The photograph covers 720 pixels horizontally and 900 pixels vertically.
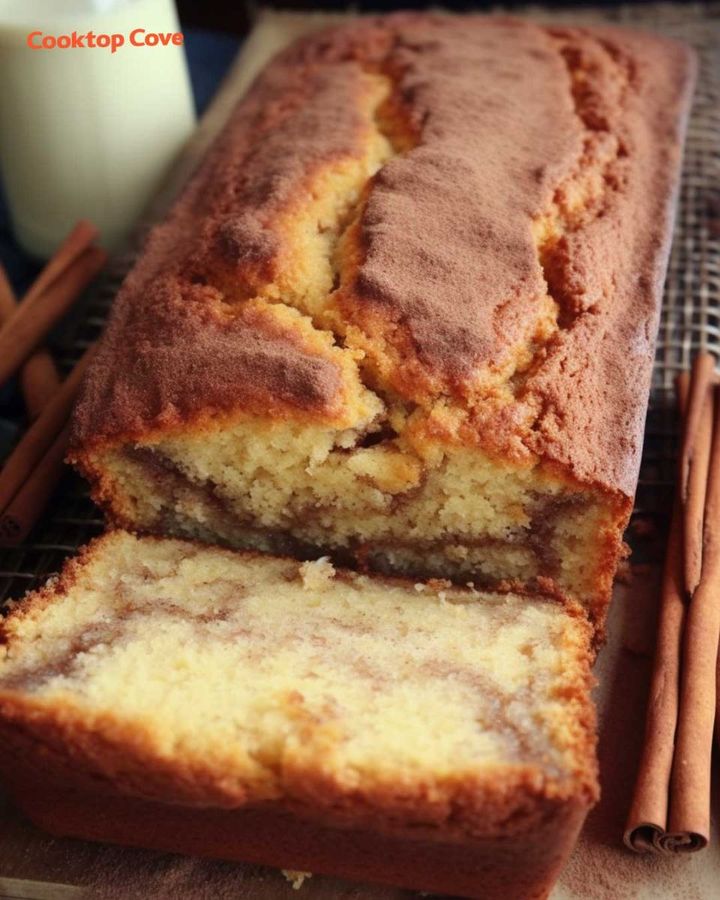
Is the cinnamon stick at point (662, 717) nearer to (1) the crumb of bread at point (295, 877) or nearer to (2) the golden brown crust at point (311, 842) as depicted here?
(2) the golden brown crust at point (311, 842)

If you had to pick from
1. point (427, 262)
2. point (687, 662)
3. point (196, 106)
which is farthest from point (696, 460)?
point (196, 106)

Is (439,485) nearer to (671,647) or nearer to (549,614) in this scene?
(549,614)

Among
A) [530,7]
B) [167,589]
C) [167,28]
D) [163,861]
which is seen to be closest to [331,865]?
[163,861]

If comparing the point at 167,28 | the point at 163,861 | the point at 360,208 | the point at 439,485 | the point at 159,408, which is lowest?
the point at 163,861

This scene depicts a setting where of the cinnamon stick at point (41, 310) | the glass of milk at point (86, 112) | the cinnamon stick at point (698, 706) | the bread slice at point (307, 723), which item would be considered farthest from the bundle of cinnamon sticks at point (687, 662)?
the glass of milk at point (86, 112)
